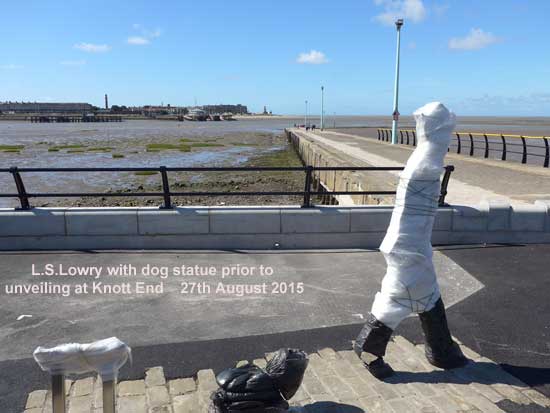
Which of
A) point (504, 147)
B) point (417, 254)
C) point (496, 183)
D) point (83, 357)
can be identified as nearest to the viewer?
point (83, 357)

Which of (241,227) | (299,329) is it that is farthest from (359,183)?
(299,329)

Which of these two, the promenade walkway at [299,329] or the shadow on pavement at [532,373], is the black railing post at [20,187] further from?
the shadow on pavement at [532,373]

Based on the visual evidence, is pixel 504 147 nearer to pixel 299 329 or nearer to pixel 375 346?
pixel 299 329

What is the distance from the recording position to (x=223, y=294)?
6219 millimetres

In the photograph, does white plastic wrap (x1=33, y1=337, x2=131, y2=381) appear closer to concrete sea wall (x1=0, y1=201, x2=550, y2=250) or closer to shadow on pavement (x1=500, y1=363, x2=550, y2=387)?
shadow on pavement (x1=500, y1=363, x2=550, y2=387)

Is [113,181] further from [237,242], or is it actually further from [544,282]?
[544,282]

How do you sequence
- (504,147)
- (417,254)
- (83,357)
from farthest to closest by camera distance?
(504,147) → (417,254) → (83,357)

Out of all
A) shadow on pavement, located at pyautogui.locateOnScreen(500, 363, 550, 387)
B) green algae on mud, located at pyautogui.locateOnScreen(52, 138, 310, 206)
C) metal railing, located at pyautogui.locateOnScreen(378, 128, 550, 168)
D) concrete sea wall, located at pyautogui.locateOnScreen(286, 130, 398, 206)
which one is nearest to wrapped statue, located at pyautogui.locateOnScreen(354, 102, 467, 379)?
shadow on pavement, located at pyautogui.locateOnScreen(500, 363, 550, 387)

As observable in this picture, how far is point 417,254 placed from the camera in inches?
165

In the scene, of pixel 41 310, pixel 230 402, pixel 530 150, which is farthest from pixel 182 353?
pixel 530 150

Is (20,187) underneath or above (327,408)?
→ above

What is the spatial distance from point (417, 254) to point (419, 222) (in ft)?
0.90

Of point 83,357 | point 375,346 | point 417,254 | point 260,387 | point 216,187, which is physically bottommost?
point 216,187

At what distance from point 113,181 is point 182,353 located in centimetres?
2459
